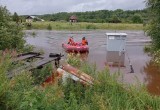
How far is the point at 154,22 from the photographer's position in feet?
75.5

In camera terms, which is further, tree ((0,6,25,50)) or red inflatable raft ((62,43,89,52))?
red inflatable raft ((62,43,89,52))

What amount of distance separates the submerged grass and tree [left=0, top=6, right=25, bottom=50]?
7.92 meters

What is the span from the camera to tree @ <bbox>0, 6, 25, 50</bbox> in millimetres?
16591

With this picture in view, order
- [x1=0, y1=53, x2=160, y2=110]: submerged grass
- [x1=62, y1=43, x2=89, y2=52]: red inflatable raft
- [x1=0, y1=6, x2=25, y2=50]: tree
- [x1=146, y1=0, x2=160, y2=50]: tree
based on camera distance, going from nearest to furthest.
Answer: [x1=0, y1=53, x2=160, y2=110]: submerged grass → [x1=0, y1=6, x2=25, y2=50]: tree → [x1=146, y1=0, x2=160, y2=50]: tree → [x1=62, y1=43, x2=89, y2=52]: red inflatable raft

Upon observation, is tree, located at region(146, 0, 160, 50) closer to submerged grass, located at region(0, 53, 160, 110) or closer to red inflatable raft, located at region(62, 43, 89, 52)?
red inflatable raft, located at region(62, 43, 89, 52)

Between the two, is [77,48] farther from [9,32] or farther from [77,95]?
[77,95]

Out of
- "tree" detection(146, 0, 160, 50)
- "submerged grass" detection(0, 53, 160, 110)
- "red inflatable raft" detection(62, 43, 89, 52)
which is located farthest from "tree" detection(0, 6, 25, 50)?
"tree" detection(146, 0, 160, 50)

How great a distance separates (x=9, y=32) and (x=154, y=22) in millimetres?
9657

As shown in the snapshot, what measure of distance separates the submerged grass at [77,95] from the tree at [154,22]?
45.8 ft

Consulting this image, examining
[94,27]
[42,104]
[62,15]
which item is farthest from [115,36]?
[62,15]

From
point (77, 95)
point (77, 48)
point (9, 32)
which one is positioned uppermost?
point (9, 32)

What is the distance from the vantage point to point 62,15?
4240 inches

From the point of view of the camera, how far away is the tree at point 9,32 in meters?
16.6

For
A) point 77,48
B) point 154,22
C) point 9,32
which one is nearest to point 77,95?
point 9,32
